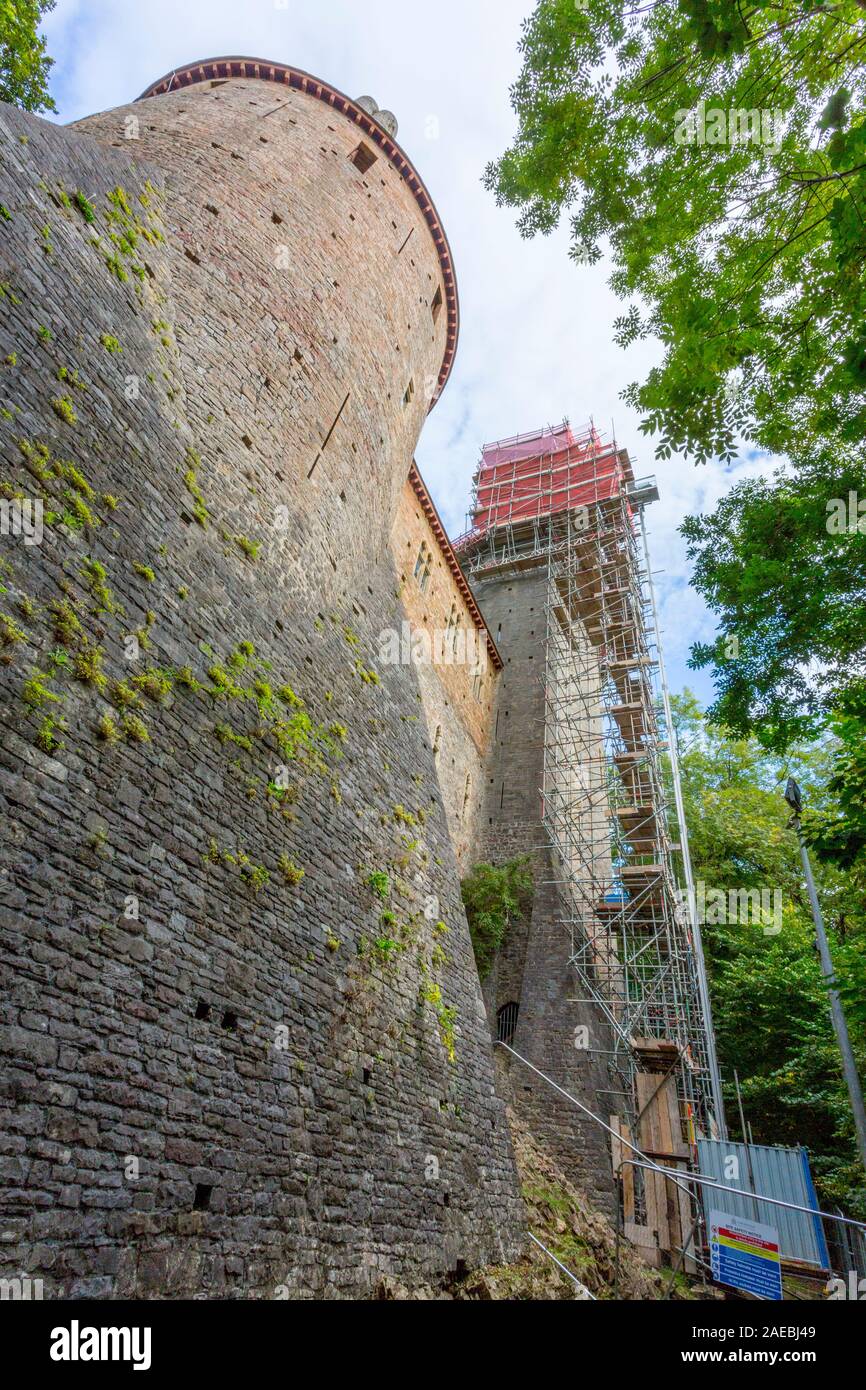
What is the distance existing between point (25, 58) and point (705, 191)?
1129cm

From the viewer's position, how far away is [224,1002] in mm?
4875

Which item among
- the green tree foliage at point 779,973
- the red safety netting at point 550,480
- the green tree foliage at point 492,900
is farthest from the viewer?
the red safety netting at point 550,480

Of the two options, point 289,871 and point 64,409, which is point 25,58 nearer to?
point 64,409

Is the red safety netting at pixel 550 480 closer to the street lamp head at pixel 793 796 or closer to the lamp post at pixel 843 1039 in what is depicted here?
the street lamp head at pixel 793 796

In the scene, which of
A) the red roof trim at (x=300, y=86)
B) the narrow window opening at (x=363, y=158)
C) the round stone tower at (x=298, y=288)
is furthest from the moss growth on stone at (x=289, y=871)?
the red roof trim at (x=300, y=86)

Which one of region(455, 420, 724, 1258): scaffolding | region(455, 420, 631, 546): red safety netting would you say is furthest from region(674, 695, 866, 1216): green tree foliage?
region(455, 420, 631, 546): red safety netting

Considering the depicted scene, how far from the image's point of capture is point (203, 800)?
5.44 metres

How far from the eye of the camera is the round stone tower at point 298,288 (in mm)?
8609

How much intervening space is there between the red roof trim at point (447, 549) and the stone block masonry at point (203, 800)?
604 centimetres

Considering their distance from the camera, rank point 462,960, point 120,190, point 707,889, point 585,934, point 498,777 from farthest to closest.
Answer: point 707,889, point 498,777, point 585,934, point 462,960, point 120,190

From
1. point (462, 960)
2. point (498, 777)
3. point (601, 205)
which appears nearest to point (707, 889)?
point (498, 777)

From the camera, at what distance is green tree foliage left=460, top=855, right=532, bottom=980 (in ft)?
47.6

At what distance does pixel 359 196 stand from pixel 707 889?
68.9 ft

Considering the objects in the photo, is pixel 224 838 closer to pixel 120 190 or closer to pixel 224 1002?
pixel 224 1002
